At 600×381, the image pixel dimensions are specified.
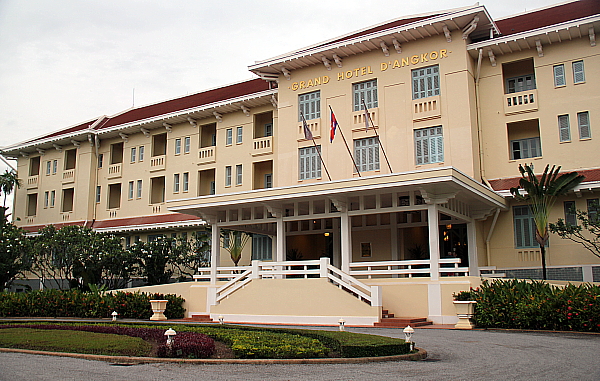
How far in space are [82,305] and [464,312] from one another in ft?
49.6

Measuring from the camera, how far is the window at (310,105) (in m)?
26.0

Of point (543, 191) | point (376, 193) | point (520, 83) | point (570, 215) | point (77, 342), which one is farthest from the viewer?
point (520, 83)

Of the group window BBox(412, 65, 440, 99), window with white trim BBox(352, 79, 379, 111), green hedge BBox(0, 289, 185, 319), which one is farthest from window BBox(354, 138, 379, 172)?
green hedge BBox(0, 289, 185, 319)

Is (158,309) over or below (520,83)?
below

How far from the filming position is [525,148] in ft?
77.3

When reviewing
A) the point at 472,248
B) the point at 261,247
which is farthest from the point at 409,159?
the point at 261,247

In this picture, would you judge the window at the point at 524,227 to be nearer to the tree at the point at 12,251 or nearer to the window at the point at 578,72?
the window at the point at 578,72

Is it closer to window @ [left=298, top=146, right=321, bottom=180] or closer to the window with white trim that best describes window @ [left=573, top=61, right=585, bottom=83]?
the window with white trim

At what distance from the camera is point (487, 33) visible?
916 inches

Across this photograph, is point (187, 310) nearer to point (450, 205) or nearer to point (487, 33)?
point (450, 205)

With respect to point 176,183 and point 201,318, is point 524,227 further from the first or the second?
point 176,183

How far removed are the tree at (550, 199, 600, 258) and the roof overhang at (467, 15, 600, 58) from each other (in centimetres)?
677

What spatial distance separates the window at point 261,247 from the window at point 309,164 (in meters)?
4.81

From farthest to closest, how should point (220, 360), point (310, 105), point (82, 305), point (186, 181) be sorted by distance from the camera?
point (186, 181) < point (310, 105) < point (82, 305) < point (220, 360)
